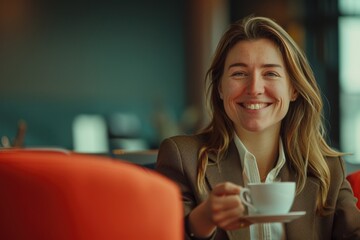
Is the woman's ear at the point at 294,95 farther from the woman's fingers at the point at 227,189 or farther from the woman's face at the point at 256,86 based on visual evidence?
the woman's fingers at the point at 227,189

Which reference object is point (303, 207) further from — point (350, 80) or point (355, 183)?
point (350, 80)

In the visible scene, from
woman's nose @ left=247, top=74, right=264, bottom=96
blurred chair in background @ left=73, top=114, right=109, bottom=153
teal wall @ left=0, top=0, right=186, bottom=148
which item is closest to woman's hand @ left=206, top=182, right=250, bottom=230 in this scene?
woman's nose @ left=247, top=74, right=264, bottom=96

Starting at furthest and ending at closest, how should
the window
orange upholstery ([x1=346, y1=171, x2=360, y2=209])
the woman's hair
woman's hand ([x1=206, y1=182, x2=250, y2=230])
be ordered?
the window, orange upholstery ([x1=346, y1=171, x2=360, y2=209]), the woman's hair, woman's hand ([x1=206, y1=182, x2=250, y2=230])

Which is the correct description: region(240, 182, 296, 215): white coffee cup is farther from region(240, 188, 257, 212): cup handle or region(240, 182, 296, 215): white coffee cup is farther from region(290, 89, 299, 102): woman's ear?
region(290, 89, 299, 102): woman's ear

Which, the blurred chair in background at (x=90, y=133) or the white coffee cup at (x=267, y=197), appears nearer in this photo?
the white coffee cup at (x=267, y=197)

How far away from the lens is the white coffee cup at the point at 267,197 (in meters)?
1.39

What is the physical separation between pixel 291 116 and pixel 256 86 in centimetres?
27

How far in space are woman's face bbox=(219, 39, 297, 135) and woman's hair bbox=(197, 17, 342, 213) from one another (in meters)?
0.04

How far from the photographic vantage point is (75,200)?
3.35 ft

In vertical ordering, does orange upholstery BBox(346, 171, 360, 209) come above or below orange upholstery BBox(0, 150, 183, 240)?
below

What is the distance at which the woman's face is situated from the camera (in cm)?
187

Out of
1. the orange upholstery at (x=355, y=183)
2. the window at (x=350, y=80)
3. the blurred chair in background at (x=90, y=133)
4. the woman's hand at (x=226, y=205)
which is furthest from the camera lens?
the blurred chair in background at (x=90, y=133)

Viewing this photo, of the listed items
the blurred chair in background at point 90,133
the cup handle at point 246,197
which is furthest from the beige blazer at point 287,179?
the blurred chair in background at point 90,133

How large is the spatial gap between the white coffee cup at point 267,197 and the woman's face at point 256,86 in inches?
18.9
